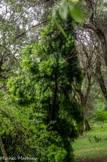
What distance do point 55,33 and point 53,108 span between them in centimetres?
260

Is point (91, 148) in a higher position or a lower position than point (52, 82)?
lower

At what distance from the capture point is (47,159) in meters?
7.68

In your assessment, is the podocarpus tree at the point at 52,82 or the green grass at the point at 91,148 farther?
the green grass at the point at 91,148

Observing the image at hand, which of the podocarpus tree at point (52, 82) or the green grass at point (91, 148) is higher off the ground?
the podocarpus tree at point (52, 82)

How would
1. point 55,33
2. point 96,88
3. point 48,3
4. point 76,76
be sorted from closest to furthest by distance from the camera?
1. point 55,33
2. point 76,76
3. point 48,3
4. point 96,88

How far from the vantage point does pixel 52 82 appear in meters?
8.09

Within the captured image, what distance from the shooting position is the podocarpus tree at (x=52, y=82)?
310 inches

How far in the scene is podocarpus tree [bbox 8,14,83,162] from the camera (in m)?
7.88

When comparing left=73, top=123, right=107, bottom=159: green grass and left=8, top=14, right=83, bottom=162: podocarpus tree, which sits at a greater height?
left=8, top=14, right=83, bottom=162: podocarpus tree

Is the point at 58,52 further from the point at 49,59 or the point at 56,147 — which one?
the point at 56,147

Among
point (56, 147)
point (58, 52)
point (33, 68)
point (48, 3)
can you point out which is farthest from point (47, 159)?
point (48, 3)

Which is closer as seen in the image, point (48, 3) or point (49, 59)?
point (49, 59)

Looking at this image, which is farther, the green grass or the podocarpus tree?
the green grass

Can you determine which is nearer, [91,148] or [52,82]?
[52,82]
